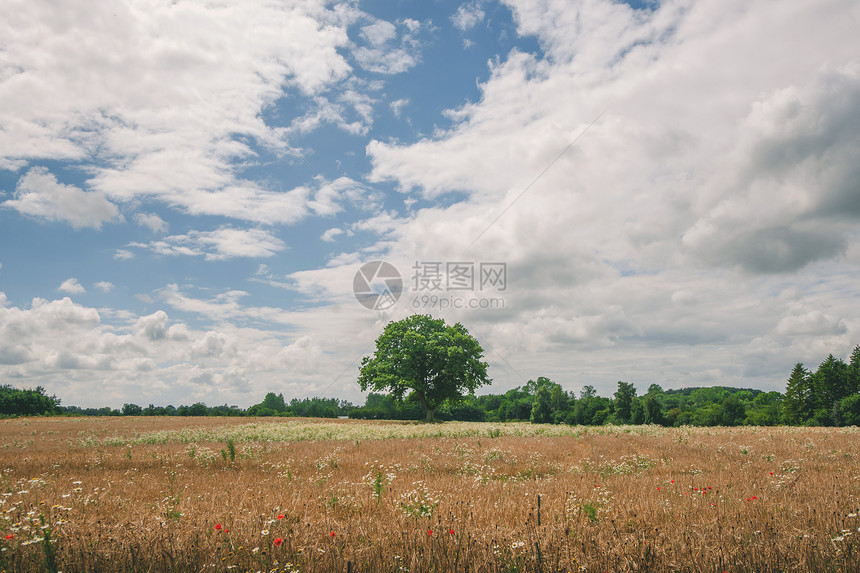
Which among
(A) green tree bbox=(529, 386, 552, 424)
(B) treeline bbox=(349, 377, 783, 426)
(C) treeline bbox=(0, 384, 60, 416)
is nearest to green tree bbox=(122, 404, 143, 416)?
(C) treeline bbox=(0, 384, 60, 416)

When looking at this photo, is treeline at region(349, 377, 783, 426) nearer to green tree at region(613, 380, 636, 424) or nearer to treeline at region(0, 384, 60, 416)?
green tree at region(613, 380, 636, 424)

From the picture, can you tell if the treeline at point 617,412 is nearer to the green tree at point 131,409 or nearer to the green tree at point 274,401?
the green tree at point 131,409

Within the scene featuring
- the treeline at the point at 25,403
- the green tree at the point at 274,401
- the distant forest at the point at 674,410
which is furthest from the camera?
the green tree at the point at 274,401

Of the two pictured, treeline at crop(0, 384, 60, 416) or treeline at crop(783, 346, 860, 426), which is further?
treeline at crop(0, 384, 60, 416)

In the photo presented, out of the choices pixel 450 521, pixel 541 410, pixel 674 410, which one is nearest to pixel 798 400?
pixel 674 410

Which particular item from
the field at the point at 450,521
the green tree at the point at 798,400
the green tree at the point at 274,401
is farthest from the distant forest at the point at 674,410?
the green tree at the point at 274,401

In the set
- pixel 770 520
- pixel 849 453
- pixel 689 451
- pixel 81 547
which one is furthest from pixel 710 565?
pixel 849 453

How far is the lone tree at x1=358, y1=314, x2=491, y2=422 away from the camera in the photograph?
4575 centimetres

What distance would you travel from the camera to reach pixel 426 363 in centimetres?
4725

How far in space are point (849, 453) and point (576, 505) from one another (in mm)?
13274

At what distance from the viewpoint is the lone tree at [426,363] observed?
150 ft

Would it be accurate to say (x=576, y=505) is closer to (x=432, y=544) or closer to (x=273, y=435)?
(x=432, y=544)

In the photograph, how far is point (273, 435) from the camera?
26.3 metres

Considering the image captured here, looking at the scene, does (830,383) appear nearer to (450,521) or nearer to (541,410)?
(541,410)
